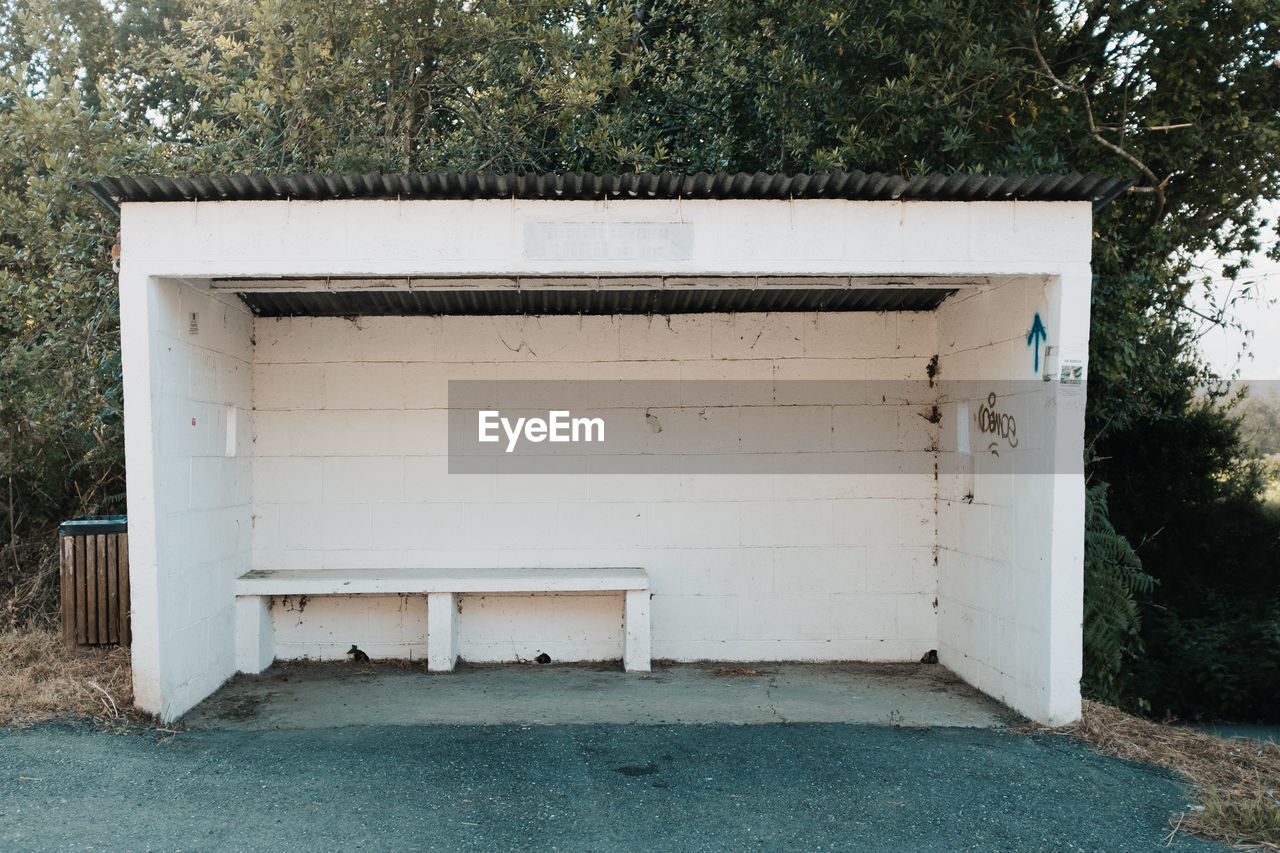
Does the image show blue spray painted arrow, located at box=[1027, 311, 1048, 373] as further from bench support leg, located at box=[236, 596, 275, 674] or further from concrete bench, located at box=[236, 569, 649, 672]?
bench support leg, located at box=[236, 596, 275, 674]

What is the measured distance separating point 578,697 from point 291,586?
2145 mm

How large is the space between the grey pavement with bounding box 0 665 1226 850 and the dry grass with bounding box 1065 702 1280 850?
13 centimetres

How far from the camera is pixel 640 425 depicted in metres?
7.21

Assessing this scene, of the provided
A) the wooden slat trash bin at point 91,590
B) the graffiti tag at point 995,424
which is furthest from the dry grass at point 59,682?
the graffiti tag at point 995,424

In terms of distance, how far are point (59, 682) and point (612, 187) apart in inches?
175

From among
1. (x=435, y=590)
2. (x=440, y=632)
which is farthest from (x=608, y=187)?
(x=440, y=632)

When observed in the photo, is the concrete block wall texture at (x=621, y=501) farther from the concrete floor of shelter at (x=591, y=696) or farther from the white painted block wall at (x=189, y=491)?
the concrete floor of shelter at (x=591, y=696)

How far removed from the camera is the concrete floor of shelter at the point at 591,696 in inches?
226

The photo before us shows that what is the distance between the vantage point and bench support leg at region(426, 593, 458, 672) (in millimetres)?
6762

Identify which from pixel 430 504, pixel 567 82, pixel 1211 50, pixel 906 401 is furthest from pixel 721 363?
pixel 1211 50

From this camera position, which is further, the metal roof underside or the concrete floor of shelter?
the metal roof underside

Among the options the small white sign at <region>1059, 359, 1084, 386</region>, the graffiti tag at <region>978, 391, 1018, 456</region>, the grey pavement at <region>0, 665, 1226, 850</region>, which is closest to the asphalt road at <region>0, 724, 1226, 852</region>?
the grey pavement at <region>0, 665, 1226, 850</region>

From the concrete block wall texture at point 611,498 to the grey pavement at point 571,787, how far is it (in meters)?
1.21

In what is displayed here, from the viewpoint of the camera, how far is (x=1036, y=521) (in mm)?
5613
